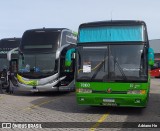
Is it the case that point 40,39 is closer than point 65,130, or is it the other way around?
point 65,130

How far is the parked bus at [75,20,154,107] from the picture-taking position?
10.8m

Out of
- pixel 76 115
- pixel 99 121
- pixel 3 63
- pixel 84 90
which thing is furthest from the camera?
pixel 3 63

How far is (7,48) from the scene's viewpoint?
902 inches

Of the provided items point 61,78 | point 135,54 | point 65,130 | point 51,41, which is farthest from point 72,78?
point 65,130

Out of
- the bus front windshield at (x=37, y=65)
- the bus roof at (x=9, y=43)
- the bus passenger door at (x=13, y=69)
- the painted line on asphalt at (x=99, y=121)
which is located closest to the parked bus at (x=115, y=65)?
the painted line on asphalt at (x=99, y=121)

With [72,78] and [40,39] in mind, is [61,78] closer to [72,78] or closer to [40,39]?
[72,78]

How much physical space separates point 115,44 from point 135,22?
104 cm

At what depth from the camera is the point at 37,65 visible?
1741cm

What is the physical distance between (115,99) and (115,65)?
3.56 feet

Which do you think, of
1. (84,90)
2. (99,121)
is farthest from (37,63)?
(99,121)

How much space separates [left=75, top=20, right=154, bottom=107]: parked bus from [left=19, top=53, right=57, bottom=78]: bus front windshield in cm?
590

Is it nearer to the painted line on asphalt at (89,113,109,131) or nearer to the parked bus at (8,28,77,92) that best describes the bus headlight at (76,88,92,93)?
the painted line on asphalt at (89,113,109,131)

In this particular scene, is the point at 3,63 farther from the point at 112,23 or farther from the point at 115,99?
the point at 115,99

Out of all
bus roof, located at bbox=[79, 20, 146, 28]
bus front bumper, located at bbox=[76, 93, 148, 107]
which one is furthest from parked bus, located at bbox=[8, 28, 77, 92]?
bus front bumper, located at bbox=[76, 93, 148, 107]
